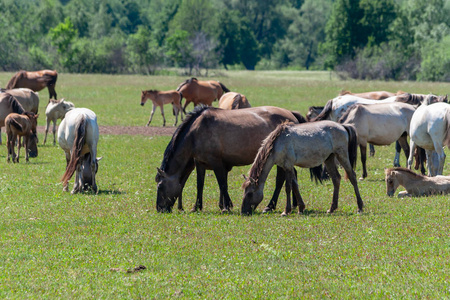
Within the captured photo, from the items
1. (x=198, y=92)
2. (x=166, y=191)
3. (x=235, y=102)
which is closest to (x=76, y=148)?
(x=166, y=191)

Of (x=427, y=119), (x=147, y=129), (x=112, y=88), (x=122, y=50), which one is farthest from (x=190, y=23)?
(x=427, y=119)

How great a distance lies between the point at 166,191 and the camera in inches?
464

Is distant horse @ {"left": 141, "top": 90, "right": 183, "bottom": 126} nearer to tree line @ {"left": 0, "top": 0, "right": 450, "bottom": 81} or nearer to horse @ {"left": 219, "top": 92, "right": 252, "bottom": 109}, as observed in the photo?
horse @ {"left": 219, "top": 92, "right": 252, "bottom": 109}

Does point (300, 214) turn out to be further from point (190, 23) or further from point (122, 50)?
point (190, 23)

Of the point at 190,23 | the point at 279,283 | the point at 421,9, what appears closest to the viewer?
the point at 279,283

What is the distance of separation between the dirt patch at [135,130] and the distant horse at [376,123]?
11.2 metres

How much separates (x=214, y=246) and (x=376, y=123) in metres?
8.35

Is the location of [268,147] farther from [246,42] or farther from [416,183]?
[246,42]

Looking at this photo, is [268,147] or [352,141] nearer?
[268,147]

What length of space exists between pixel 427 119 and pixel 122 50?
224ft

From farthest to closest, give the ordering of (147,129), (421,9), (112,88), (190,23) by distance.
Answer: (190,23) < (421,9) < (112,88) < (147,129)

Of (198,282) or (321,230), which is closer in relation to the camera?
(198,282)

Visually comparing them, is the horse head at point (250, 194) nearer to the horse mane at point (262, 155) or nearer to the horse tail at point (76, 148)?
the horse mane at point (262, 155)

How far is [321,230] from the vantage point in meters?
9.88
